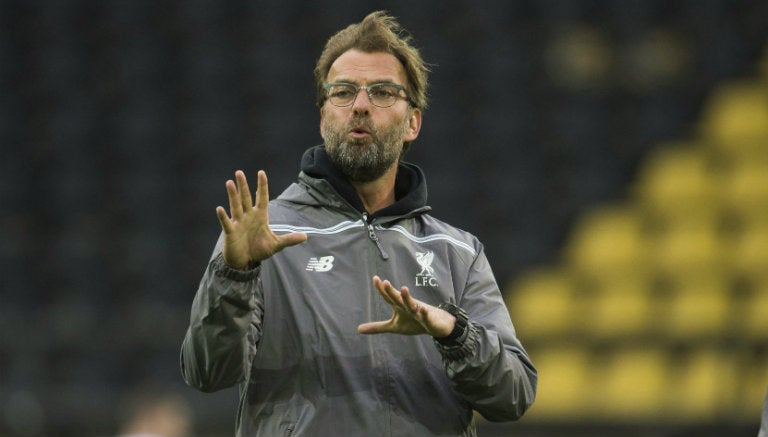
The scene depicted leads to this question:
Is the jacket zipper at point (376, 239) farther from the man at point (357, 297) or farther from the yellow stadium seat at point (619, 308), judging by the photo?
the yellow stadium seat at point (619, 308)

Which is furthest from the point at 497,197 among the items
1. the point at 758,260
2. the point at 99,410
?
the point at 99,410

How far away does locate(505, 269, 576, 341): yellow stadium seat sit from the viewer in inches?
329

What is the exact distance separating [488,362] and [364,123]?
647mm

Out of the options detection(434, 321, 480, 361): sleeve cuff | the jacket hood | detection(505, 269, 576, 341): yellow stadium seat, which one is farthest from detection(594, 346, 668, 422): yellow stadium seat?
detection(434, 321, 480, 361): sleeve cuff

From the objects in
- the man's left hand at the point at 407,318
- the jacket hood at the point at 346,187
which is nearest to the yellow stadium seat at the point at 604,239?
the jacket hood at the point at 346,187

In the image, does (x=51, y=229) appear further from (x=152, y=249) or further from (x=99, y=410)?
(x=99, y=410)

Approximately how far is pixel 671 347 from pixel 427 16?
10.4 feet

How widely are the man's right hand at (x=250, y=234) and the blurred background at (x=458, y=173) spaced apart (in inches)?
204

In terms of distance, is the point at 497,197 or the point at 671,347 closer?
the point at 671,347

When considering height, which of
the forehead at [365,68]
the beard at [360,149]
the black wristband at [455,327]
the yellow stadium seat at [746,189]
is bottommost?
the yellow stadium seat at [746,189]

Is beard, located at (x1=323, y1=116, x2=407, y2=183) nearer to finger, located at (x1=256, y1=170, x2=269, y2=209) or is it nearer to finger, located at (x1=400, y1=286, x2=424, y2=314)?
finger, located at (x1=256, y1=170, x2=269, y2=209)

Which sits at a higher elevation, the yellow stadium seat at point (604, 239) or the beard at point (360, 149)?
the beard at point (360, 149)

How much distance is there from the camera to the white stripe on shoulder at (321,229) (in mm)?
2855

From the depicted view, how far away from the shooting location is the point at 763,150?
28.3 ft
